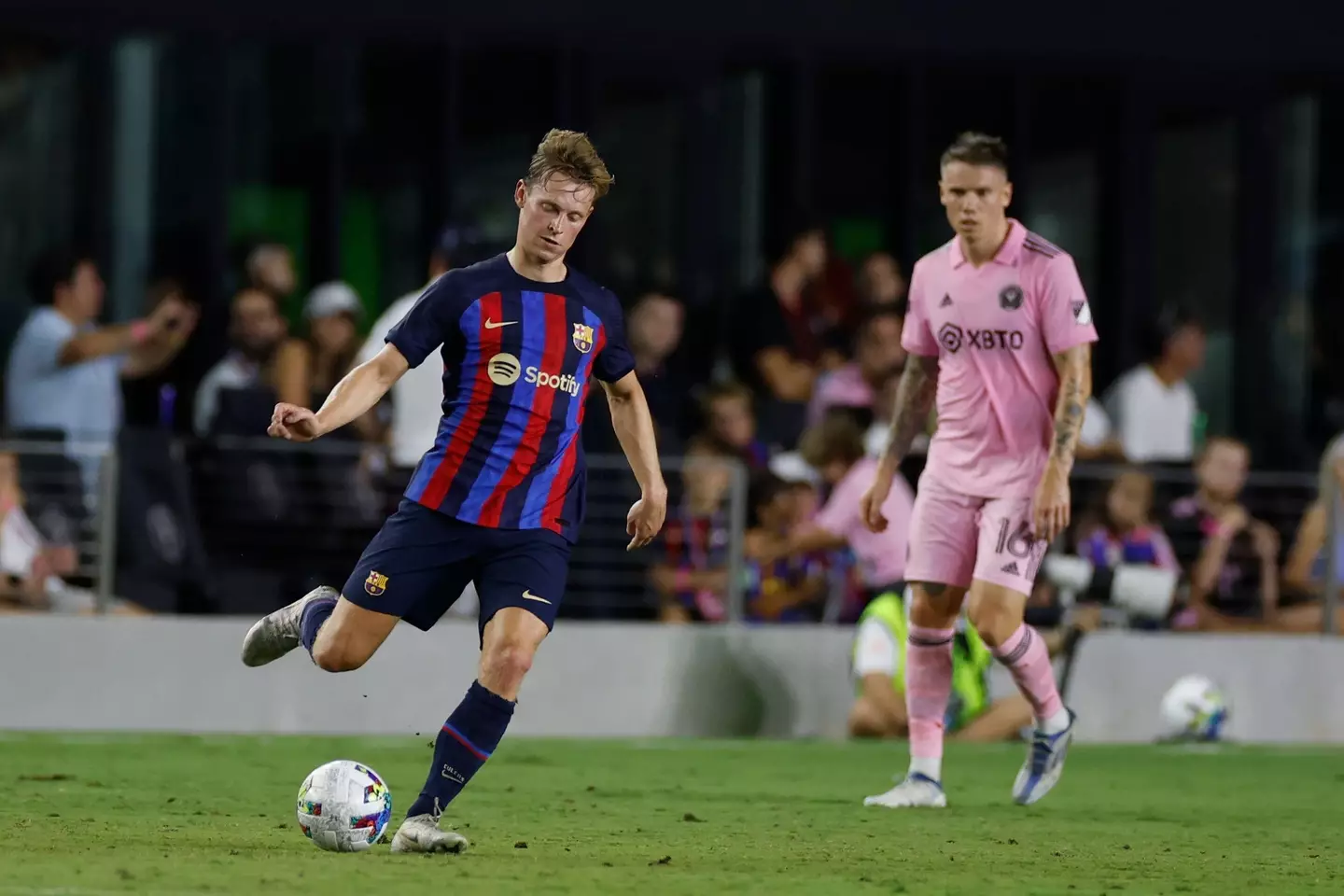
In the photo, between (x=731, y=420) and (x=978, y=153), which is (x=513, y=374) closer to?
(x=978, y=153)

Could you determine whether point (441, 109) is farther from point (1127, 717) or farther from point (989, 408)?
point (989, 408)

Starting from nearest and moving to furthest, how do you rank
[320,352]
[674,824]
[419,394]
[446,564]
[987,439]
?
[446,564] < [674,824] < [987,439] < [419,394] < [320,352]

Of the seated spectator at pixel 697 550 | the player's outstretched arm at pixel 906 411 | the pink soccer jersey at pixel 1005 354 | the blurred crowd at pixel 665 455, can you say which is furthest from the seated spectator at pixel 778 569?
the pink soccer jersey at pixel 1005 354

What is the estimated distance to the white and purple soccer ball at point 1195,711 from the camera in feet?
45.6

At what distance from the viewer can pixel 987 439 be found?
935cm

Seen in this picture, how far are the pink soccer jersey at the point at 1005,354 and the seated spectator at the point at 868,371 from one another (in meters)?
5.46

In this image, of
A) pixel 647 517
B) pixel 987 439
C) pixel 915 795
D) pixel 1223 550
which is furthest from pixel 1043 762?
pixel 1223 550

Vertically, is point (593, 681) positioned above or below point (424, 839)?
above

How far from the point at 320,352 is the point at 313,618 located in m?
6.29

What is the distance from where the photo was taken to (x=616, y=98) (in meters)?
18.1

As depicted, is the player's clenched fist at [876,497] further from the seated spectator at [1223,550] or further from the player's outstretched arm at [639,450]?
the seated spectator at [1223,550]

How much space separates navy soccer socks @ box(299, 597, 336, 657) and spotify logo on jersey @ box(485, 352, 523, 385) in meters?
0.91

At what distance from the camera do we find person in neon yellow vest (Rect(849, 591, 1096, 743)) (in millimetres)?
13031

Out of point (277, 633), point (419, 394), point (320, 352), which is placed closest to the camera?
point (277, 633)
